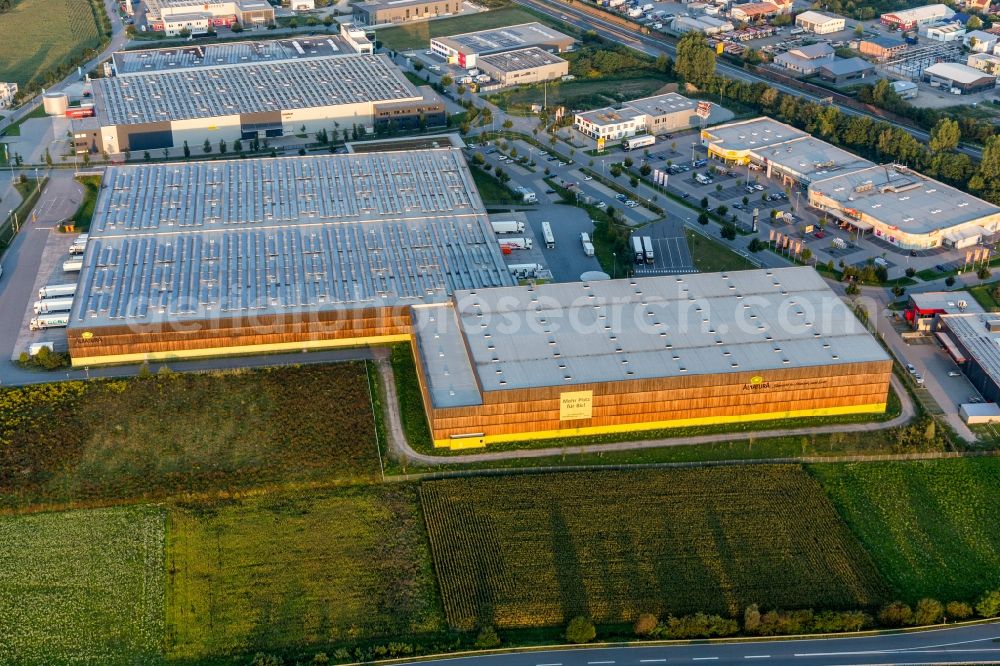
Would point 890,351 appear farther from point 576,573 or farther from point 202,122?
point 202,122

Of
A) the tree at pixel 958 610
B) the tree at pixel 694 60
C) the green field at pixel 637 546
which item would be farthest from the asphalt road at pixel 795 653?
the tree at pixel 694 60

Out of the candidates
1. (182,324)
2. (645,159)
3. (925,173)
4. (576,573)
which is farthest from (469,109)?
(576,573)

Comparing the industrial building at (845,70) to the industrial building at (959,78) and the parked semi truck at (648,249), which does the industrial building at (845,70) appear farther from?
the parked semi truck at (648,249)

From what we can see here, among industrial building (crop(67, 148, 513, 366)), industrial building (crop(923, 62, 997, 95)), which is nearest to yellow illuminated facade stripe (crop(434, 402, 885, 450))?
industrial building (crop(67, 148, 513, 366))

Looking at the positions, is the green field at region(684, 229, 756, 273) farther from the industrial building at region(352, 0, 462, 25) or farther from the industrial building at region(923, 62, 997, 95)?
the industrial building at region(352, 0, 462, 25)

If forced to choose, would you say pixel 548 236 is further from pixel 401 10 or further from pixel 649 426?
pixel 401 10

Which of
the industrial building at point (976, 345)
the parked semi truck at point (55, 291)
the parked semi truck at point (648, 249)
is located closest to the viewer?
the industrial building at point (976, 345)
